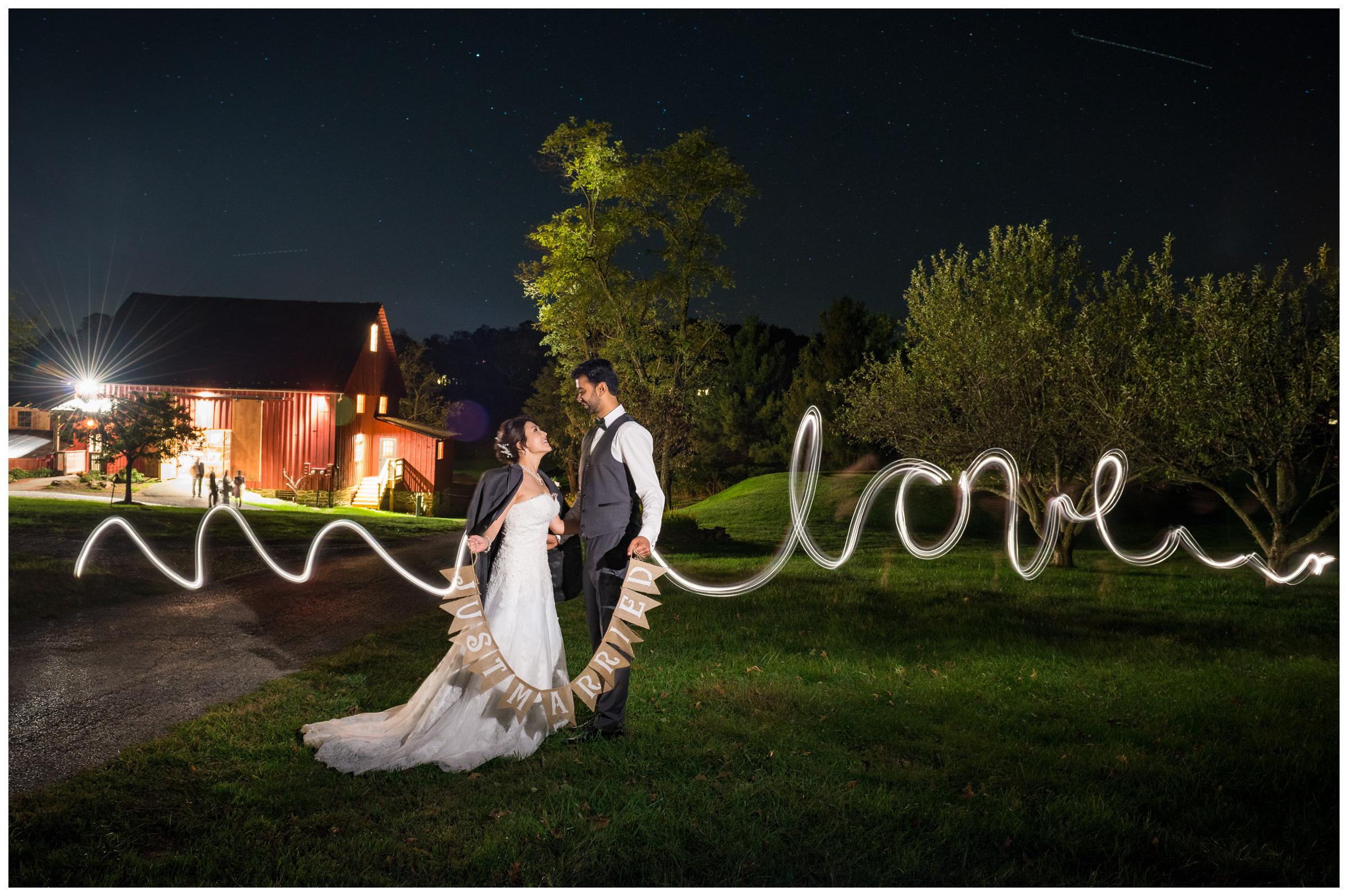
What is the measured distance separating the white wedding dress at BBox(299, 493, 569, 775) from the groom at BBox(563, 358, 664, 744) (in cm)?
35

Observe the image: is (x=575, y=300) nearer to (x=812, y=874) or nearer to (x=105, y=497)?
(x=105, y=497)

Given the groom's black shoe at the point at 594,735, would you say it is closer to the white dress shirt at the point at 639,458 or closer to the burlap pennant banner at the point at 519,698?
the burlap pennant banner at the point at 519,698

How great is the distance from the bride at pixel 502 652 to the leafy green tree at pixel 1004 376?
43.4 ft

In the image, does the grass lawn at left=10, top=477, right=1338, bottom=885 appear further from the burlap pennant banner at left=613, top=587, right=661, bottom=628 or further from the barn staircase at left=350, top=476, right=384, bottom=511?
the barn staircase at left=350, top=476, right=384, bottom=511

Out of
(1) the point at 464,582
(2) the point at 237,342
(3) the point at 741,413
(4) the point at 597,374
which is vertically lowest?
(1) the point at 464,582

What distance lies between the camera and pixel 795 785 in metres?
5.43

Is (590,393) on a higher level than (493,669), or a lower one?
higher

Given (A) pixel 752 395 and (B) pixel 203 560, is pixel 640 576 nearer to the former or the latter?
(B) pixel 203 560

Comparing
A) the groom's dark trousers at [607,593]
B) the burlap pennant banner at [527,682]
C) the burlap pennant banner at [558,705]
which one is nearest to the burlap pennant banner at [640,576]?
the burlap pennant banner at [527,682]

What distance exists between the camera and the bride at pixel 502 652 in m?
5.89

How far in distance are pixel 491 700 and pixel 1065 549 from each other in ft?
51.3

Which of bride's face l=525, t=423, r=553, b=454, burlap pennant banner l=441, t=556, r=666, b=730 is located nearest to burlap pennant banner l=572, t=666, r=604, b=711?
burlap pennant banner l=441, t=556, r=666, b=730

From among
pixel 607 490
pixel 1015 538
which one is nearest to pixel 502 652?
pixel 607 490

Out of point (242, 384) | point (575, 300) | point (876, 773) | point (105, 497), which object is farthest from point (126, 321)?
point (876, 773)
